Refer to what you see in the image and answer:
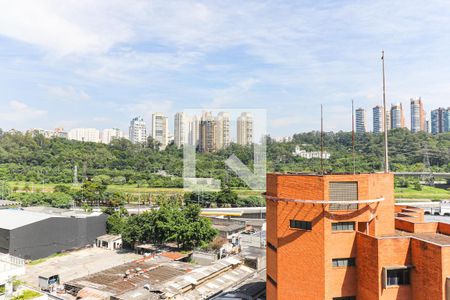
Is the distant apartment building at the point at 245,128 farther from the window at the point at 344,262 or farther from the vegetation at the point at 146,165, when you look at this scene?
the window at the point at 344,262

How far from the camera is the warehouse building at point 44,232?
1858 cm

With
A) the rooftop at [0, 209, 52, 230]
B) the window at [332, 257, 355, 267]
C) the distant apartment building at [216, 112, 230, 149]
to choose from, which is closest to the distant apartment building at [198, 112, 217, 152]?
the distant apartment building at [216, 112, 230, 149]

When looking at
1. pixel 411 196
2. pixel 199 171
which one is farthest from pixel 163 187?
pixel 411 196

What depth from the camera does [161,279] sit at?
14078 mm

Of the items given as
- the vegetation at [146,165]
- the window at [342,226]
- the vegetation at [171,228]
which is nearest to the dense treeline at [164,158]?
the vegetation at [146,165]

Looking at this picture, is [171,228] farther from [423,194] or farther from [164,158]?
[164,158]

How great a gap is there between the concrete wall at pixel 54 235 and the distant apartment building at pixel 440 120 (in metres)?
81.4

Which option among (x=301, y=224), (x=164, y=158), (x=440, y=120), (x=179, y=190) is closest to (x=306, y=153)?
(x=179, y=190)

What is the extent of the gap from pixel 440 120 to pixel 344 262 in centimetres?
8858

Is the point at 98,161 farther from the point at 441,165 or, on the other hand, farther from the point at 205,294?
the point at 441,165

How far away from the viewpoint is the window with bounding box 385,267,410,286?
23.5 ft

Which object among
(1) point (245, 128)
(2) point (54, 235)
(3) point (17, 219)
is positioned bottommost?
(2) point (54, 235)

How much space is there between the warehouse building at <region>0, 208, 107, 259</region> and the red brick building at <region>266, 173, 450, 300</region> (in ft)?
52.5

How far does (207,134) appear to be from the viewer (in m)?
34.8
